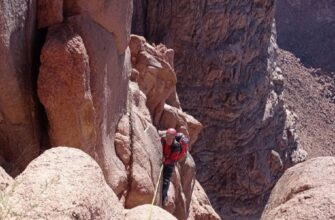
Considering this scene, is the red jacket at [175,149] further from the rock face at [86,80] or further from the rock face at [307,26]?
the rock face at [307,26]

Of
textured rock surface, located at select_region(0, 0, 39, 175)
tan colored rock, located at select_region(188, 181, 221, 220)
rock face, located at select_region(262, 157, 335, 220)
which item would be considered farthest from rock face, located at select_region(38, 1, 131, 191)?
tan colored rock, located at select_region(188, 181, 221, 220)

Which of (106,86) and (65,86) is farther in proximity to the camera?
(106,86)

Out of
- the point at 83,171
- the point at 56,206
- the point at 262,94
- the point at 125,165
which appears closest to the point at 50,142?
the point at 125,165

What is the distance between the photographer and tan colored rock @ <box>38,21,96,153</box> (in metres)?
8.49

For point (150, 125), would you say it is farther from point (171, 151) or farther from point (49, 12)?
point (49, 12)

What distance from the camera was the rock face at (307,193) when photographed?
17.0ft

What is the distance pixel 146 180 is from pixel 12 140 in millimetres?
3861

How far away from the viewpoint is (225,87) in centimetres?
2619

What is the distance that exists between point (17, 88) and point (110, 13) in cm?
294

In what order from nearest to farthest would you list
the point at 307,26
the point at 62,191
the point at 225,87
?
1. the point at 62,191
2. the point at 225,87
3. the point at 307,26

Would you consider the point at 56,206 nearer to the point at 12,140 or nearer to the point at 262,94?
the point at 12,140

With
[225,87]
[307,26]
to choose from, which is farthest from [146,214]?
[307,26]

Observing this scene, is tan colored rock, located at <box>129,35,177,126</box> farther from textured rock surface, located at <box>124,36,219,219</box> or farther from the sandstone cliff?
A: the sandstone cliff

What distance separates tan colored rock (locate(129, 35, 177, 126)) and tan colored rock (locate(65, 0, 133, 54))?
378 cm
